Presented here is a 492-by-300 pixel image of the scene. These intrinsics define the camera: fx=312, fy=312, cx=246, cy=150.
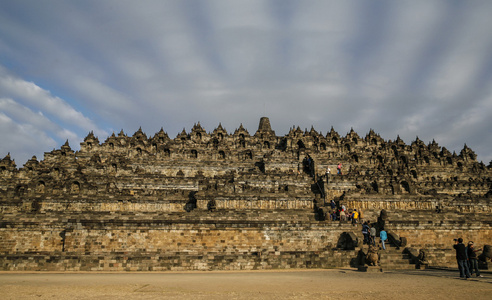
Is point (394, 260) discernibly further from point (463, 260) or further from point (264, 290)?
point (264, 290)

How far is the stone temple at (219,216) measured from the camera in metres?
18.8

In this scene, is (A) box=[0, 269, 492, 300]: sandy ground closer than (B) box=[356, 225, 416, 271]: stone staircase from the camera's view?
Yes

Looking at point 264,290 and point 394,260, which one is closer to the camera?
point 264,290

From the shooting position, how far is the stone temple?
1878 centimetres

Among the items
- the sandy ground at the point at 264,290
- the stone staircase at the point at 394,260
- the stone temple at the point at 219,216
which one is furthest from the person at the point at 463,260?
the stone staircase at the point at 394,260

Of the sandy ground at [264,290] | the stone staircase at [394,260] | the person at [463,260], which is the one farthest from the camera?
the stone staircase at [394,260]

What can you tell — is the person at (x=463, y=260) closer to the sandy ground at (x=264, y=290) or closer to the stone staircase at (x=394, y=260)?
→ the sandy ground at (x=264, y=290)

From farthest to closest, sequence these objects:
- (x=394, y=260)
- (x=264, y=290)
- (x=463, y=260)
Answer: (x=394, y=260) < (x=463, y=260) < (x=264, y=290)

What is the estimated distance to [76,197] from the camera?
2950 cm

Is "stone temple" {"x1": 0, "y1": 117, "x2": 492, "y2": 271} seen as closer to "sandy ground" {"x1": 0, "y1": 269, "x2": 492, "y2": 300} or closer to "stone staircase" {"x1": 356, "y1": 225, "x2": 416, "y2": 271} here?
"stone staircase" {"x1": 356, "y1": 225, "x2": 416, "y2": 271}

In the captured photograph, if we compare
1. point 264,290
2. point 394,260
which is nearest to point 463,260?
point 394,260

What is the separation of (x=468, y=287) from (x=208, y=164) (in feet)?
124

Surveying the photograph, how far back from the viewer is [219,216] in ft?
84.8

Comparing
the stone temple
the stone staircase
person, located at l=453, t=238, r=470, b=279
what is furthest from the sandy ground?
the stone temple
